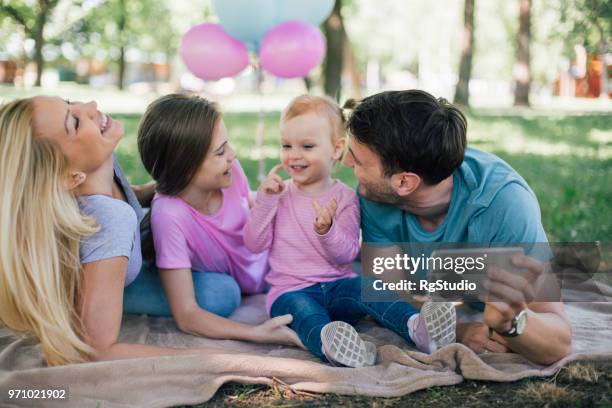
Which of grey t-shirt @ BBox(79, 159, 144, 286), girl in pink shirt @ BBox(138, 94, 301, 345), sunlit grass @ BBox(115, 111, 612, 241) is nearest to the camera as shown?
grey t-shirt @ BBox(79, 159, 144, 286)

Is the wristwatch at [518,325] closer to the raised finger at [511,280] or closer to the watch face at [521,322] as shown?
the watch face at [521,322]

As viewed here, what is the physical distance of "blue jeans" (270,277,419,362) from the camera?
2725 mm

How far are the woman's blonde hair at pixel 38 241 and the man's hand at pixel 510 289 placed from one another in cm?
137

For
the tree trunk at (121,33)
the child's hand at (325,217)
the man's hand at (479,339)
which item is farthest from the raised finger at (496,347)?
the tree trunk at (121,33)

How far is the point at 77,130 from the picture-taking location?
257 cm

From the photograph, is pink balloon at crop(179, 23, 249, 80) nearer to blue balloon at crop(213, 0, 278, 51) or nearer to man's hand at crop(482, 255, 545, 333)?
blue balloon at crop(213, 0, 278, 51)

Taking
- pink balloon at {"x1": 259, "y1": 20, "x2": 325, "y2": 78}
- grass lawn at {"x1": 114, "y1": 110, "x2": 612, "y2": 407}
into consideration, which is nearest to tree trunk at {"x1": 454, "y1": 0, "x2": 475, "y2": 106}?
grass lawn at {"x1": 114, "y1": 110, "x2": 612, "y2": 407}

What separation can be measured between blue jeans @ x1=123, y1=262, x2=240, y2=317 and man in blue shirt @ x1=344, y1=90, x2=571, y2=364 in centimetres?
76

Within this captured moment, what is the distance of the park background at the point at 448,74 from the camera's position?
200 inches

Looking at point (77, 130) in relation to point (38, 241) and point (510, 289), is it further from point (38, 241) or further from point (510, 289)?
point (510, 289)

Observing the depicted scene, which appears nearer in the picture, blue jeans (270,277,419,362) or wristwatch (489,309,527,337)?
wristwatch (489,309,527,337)

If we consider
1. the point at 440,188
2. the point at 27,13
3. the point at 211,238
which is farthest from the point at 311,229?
the point at 27,13

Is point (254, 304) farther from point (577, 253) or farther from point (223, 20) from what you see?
point (223, 20)

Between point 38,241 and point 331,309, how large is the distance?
125cm
